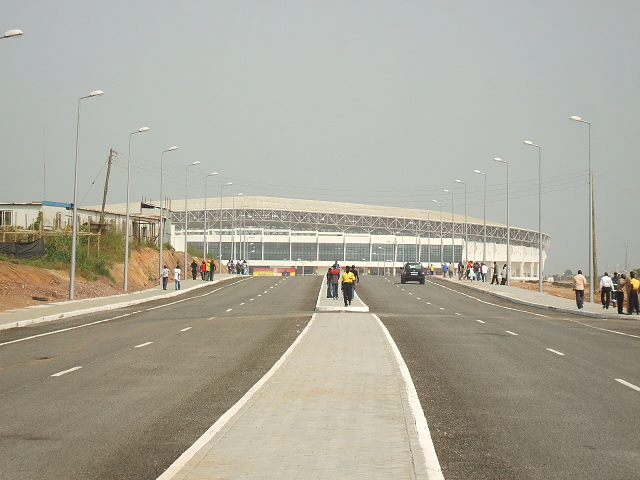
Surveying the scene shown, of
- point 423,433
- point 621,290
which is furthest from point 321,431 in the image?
point 621,290

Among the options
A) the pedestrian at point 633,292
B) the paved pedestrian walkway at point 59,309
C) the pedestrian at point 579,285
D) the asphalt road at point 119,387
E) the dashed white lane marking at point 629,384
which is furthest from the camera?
the pedestrian at point 579,285

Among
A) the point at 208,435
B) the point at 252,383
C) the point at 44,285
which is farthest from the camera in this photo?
the point at 44,285

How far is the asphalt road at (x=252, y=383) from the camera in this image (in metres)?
8.65

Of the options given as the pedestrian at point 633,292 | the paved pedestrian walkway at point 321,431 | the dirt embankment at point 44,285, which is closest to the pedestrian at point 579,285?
the pedestrian at point 633,292

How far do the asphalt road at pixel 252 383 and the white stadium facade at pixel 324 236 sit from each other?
12100 cm

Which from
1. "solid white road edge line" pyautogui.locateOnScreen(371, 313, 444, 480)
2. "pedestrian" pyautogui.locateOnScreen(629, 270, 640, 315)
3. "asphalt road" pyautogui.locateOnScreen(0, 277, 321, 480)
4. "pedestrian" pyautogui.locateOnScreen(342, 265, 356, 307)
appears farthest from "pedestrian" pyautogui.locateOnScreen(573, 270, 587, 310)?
"solid white road edge line" pyautogui.locateOnScreen(371, 313, 444, 480)

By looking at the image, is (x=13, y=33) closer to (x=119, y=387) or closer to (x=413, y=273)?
(x=119, y=387)

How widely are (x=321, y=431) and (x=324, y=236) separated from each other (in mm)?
147588

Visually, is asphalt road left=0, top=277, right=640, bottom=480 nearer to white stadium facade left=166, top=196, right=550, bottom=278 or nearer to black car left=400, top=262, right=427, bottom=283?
black car left=400, top=262, right=427, bottom=283

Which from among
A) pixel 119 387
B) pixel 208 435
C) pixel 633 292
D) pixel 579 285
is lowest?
pixel 119 387

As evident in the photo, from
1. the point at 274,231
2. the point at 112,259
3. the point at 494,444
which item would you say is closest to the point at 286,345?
the point at 494,444

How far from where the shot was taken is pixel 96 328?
28359mm

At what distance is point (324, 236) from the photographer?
15712 cm

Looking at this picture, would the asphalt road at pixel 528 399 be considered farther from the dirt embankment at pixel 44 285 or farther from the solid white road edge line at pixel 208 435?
the dirt embankment at pixel 44 285
